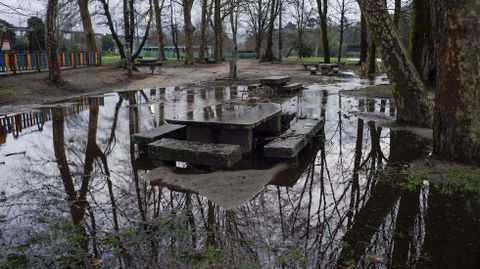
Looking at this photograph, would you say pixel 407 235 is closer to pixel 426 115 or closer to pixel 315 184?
pixel 315 184

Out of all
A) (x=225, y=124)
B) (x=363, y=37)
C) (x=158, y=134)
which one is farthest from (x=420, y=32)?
(x=363, y=37)

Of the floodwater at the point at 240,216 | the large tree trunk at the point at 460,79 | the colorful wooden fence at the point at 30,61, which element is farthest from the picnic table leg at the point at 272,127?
the colorful wooden fence at the point at 30,61

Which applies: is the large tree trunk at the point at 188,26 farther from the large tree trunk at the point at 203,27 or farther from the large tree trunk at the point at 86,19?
the large tree trunk at the point at 86,19

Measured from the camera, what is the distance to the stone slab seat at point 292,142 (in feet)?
18.9

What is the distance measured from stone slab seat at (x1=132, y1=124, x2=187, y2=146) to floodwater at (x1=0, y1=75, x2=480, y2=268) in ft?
0.78

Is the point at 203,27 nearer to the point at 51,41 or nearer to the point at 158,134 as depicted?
the point at 51,41

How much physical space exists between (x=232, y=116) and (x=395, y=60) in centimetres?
339

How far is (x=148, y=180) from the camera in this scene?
204 inches

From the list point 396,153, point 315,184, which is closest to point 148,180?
point 315,184

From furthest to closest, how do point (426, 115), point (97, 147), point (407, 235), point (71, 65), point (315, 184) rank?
point (71, 65)
point (426, 115)
point (97, 147)
point (315, 184)
point (407, 235)

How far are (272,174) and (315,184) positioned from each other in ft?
1.94

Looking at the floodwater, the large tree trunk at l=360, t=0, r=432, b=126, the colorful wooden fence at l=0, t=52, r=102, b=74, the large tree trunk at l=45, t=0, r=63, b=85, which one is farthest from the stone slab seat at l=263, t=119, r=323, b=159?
the colorful wooden fence at l=0, t=52, r=102, b=74

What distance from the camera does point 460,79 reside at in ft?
17.3

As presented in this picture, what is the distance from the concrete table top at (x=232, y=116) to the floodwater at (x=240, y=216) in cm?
83
